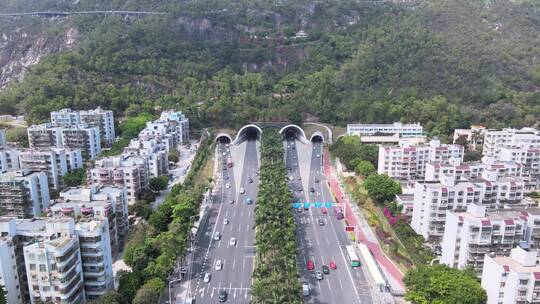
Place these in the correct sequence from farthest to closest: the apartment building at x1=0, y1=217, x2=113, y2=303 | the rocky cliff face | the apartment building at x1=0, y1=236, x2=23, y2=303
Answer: the rocky cliff face
the apartment building at x1=0, y1=236, x2=23, y2=303
the apartment building at x1=0, y1=217, x2=113, y2=303

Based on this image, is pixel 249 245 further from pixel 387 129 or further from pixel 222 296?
pixel 387 129

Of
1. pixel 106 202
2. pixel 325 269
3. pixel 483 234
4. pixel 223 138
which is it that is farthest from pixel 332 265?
pixel 223 138

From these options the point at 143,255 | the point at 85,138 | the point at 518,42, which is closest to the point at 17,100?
the point at 85,138

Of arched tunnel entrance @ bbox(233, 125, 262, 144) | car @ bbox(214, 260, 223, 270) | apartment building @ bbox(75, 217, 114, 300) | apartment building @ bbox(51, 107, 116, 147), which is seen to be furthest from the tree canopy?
apartment building @ bbox(51, 107, 116, 147)

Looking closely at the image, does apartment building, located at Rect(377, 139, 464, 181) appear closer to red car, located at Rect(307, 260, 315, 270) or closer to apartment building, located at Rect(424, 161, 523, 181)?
apartment building, located at Rect(424, 161, 523, 181)

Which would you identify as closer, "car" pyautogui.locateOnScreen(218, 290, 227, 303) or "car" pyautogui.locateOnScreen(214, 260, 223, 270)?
"car" pyautogui.locateOnScreen(218, 290, 227, 303)

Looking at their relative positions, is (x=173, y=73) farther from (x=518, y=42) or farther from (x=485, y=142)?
(x=518, y=42)

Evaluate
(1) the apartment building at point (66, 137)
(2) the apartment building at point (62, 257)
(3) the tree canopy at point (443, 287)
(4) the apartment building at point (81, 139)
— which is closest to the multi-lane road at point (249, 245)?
(3) the tree canopy at point (443, 287)
